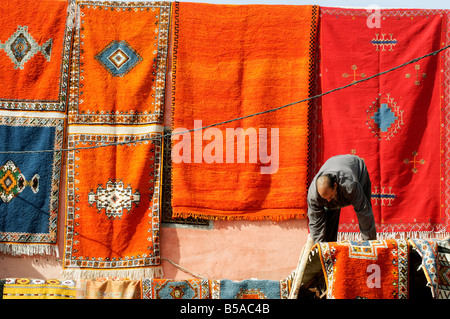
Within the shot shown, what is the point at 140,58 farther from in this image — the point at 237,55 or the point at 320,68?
the point at 320,68

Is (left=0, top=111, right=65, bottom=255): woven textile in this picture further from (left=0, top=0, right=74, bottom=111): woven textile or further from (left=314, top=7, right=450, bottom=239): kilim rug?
(left=314, top=7, right=450, bottom=239): kilim rug

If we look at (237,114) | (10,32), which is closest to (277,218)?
(237,114)

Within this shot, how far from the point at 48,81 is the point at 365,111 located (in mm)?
2658

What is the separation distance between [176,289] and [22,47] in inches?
101

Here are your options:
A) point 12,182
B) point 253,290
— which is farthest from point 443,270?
point 12,182

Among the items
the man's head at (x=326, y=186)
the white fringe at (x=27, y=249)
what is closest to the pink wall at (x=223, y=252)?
the white fringe at (x=27, y=249)

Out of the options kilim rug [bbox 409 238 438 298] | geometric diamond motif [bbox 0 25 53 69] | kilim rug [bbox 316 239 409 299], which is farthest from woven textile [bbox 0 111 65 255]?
kilim rug [bbox 409 238 438 298]

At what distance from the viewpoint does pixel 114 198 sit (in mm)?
5262

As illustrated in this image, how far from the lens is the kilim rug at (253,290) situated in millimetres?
4184

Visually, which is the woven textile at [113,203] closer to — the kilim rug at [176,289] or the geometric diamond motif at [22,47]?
the geometric diamond motif at [22,47]

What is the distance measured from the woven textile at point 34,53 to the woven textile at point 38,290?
1689mm

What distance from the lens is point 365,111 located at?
535 centimetres

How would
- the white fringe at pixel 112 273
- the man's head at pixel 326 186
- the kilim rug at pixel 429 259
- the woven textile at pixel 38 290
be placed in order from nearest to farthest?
the kilim rug at pixel 429 259 < the man's head at pixel 326 186 < the woven textile at pixel 38 290 < the white fringe at pixel 112 273

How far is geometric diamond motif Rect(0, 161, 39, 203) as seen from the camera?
5.29 m
